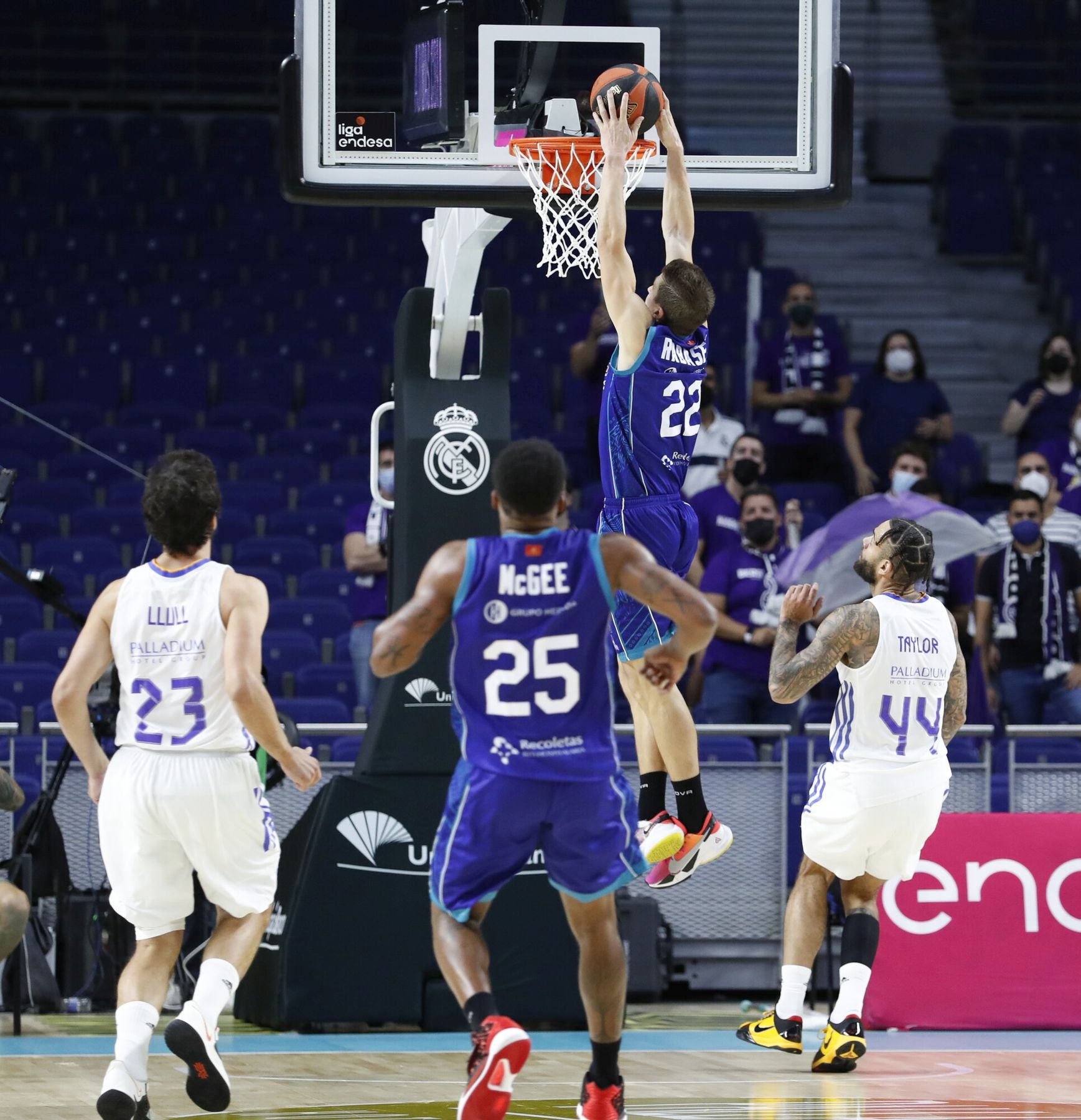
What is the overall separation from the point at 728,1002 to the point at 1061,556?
348 cm

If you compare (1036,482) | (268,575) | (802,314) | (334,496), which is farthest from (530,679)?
(334,496)

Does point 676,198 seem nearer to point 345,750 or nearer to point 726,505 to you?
point 726,505

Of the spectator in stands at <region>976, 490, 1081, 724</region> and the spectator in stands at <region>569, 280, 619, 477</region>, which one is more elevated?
the spectator in stands at <region>569, 280, 619, 477</region>

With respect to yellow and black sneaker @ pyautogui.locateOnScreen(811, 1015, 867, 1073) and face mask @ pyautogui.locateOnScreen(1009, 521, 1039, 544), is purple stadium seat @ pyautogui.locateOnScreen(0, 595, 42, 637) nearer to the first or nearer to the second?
face mask @ pyautogui.locateOnScreen(1009, 521, 1039, 544)

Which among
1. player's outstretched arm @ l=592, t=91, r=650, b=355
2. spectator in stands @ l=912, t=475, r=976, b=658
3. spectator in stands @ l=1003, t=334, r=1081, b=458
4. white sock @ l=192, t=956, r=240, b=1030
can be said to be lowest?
white sock @ l=192, t=956, r=240, b=1030

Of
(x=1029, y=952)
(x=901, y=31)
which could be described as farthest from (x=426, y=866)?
(x=901, y=31)

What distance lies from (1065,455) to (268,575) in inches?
222

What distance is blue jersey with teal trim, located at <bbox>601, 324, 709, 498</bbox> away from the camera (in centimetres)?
761

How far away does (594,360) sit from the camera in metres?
13.6

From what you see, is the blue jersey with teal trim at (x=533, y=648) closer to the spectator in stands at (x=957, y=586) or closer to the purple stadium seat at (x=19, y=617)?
the spectator in stands at (x=957, y=586)

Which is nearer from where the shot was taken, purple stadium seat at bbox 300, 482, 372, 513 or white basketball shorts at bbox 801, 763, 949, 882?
white basketball shorts at bbox 801, 763, 949, 882

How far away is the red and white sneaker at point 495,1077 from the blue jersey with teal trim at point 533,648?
0.77 metres

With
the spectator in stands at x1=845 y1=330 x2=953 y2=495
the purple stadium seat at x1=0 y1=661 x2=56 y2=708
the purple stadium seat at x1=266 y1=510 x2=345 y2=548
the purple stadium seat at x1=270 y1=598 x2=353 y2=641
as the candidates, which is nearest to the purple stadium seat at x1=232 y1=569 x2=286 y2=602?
the purple stadium seat at x1=270 y1=598 x2=353 y2=641

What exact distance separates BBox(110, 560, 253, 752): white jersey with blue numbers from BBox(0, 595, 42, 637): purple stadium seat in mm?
7110
